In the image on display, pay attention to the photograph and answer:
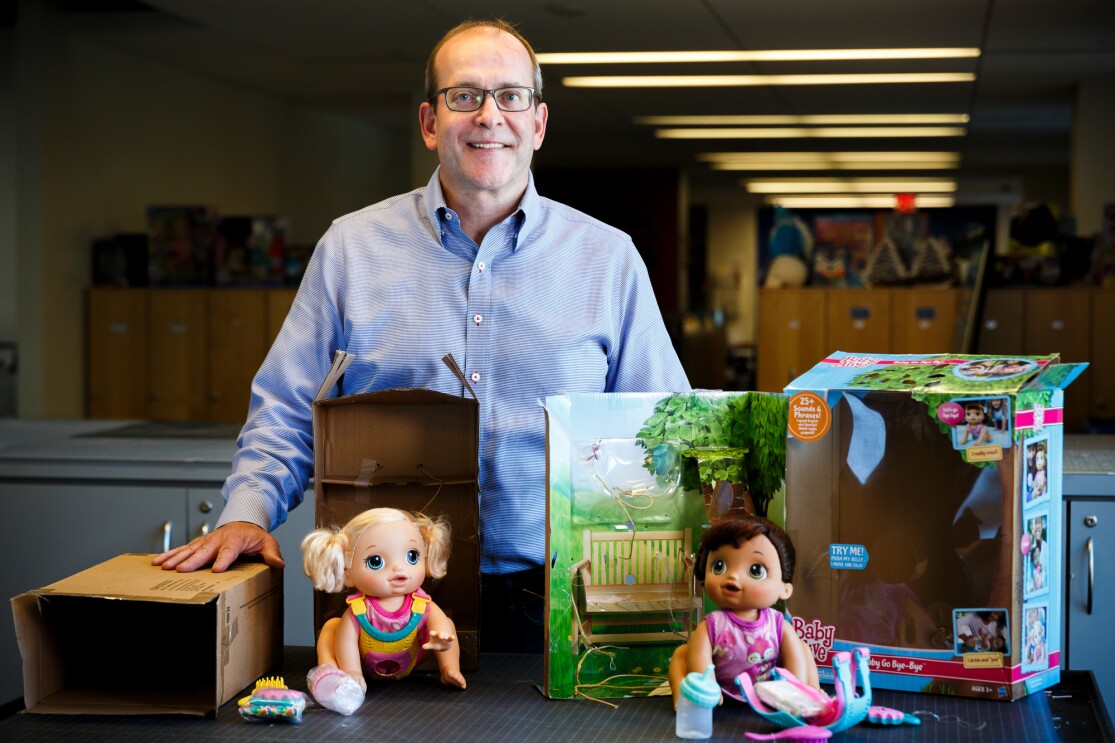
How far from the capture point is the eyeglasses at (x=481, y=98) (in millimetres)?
1538

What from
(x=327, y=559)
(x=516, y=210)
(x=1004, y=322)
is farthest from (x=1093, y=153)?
(x=327, y=559)

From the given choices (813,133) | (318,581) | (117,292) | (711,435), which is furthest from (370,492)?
(813,133)

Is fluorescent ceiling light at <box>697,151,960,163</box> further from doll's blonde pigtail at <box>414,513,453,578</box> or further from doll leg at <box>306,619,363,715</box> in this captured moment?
doll leg at <box>306,619,363,715</box>

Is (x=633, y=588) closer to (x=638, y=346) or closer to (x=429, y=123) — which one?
(x=638, y=346)

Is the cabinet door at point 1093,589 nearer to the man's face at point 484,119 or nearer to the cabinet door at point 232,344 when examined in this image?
the man's face at point 484,119

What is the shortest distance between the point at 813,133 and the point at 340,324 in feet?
30.2

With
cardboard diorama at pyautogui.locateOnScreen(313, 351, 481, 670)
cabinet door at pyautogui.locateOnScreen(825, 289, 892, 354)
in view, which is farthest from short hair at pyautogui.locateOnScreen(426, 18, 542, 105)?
cabinet door at pyautogui.locateOnScreen(825, 289, 892, 354)

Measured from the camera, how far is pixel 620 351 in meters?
1.77

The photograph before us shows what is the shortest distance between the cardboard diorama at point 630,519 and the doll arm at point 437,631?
Result: 122 mm

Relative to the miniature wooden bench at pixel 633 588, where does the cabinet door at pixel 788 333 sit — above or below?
above

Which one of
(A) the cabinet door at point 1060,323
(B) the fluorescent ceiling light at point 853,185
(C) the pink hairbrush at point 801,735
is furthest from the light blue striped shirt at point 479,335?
(B) the fluorescent ceiling light at point 853,185

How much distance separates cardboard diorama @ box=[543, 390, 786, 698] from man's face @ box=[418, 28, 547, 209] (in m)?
0.46

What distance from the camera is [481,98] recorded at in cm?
154

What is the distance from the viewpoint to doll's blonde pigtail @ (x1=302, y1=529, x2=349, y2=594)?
1.24m
